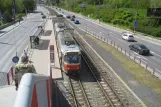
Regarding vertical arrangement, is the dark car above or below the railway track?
above

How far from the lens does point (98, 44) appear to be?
141 ft

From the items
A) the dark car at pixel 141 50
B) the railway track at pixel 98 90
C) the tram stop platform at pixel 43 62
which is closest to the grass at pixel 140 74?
the railway track at pixel 98 90

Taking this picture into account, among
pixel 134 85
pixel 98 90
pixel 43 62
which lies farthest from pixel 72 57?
pixel 134 85

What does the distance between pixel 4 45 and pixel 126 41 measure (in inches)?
930

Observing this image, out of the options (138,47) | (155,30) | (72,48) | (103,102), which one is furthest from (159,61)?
(155,30)

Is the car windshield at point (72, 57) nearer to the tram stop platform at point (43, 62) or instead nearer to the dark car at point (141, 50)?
the tram stop platform at point (43, 62)

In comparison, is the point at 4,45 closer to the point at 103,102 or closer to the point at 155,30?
the point at 103,102

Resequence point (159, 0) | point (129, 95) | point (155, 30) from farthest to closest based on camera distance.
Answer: point (159, 0) → point (155, 30) → point (129, 95)

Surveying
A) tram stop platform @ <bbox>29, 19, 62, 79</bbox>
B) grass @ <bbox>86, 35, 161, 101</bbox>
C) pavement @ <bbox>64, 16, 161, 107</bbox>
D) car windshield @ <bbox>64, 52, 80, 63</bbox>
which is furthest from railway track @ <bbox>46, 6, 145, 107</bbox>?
grass @ <bbox>86, 35, 161, 101</bbox>

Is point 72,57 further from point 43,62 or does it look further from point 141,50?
point 141,50

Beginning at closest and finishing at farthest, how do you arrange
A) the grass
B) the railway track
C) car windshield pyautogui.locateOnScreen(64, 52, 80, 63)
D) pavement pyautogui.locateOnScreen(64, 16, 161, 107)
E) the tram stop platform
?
the railway track < pavement pyautogui.locateOnScreen(64, 16, 161, 107) < the grass < car windshield pyautogui.locateOnScreen(64, 52, 80, 63) < the tram stop platform

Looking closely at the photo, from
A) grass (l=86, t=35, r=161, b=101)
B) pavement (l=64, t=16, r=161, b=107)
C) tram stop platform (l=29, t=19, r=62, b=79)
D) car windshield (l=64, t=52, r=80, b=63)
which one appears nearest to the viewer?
pavement (l=64, t=16, r=161, b=107)

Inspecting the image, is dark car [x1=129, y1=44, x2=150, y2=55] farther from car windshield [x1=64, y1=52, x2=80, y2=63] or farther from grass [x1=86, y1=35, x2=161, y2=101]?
car windshield [x1=64, y1=52, x2=80, y2=63]

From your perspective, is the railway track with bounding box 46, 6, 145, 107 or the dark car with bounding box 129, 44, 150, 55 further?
the dark car with bounding box 129, 44, 150, 55
